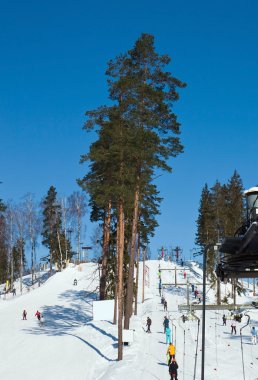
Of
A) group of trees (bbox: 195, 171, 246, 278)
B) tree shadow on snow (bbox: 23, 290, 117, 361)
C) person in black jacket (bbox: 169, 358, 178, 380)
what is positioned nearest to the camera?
person in black jacket (bbox: 169, 358, 178, 380)

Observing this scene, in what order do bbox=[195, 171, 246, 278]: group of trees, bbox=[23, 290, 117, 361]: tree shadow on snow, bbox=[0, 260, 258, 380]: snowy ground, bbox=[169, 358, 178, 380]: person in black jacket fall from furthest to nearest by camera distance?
bbox=[195, 171, 246, 278]: group of trees
bbox=[23, 290, 117, 361]: tree shadow on snow
bbox=[0, 260, 258, 380]: snowy ground
bbox=[169, 358, 178, 380]: person in black jacket

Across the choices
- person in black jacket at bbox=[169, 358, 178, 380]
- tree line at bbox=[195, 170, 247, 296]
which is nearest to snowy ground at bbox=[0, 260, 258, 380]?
person in black jacket at bbox=[169, 358, 178, 380]

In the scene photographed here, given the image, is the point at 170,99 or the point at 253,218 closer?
the point at 253,218

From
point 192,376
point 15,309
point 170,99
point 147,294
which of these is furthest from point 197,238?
point 192,376

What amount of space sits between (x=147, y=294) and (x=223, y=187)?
61.4 ft

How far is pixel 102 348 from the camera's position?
27297 millimetres

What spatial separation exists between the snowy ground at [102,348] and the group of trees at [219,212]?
37.6ft

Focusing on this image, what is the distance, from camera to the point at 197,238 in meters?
74.7

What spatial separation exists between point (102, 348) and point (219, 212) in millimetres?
38023

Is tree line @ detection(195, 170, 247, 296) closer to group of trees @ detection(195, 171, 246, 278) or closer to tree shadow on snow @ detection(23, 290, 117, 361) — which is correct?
group of trees @ detection(195, 171, 246, 278)

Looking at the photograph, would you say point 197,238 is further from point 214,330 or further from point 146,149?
point 146,149

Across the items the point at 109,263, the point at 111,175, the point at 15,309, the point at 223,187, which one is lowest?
the point at 15,309

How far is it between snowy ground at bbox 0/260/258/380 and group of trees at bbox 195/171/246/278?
11.5 meters

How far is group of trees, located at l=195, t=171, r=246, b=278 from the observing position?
57688mm
